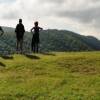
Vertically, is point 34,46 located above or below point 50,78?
above

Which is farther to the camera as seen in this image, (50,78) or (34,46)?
(34,46)

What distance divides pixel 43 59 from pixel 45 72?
502 cm

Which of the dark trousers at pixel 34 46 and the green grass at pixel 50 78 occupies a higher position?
the dark trousers at pixel 34 46

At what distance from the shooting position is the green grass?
23.0 meters

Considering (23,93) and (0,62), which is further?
(0,62)

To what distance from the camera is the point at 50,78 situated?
26562 mm

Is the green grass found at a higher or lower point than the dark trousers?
lower

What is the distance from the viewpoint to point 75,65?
3073cm

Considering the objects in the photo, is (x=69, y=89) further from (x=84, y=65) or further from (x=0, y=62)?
(x=0, y=62)

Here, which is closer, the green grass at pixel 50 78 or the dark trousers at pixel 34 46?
the green grass at pixel 50 78

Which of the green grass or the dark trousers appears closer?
the green grass

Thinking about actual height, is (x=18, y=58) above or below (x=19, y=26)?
below

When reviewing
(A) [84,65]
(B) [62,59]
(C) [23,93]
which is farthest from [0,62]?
(C) [23,93]

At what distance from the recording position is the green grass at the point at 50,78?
23.0m
